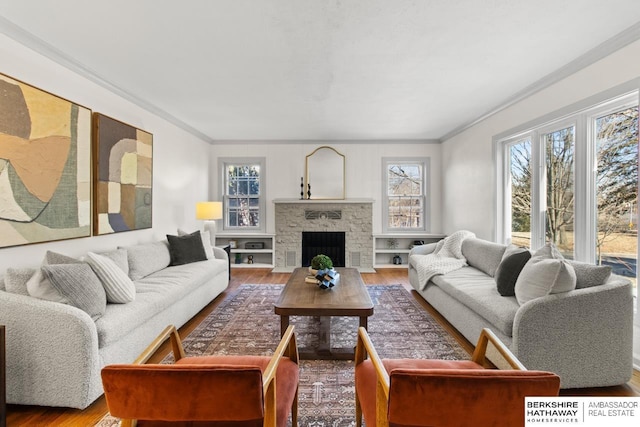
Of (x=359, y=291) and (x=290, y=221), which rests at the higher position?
(x=290, y=221)

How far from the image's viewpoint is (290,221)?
618cm

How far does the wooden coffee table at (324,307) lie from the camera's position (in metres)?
2.50

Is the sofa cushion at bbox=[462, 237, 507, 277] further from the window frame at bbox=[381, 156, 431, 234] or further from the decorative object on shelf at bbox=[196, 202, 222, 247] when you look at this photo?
the decorative object on shelf at bbox=[196, 202, 222, 247]

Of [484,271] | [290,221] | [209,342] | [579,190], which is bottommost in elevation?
[209,342]

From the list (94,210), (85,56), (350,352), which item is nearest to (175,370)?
(350,352)

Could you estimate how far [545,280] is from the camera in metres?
2.20

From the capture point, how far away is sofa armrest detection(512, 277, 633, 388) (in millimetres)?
2082

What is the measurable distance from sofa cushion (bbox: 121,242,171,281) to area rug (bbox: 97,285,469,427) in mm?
851

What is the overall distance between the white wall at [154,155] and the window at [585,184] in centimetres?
464

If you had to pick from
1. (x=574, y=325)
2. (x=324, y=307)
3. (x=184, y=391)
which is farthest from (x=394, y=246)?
(x=184, y=391)

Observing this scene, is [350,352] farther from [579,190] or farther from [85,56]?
[85,56]

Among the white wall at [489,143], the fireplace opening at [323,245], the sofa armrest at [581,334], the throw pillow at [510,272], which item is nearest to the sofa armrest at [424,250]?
the white wall at [489,143]

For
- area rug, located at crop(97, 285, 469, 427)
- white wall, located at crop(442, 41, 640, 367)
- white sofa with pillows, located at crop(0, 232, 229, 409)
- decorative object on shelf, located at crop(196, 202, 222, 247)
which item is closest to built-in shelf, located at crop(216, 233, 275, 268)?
decorative object on shelf, located at crop(196, 202, 222, 247)

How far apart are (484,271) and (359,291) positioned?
167 cm
